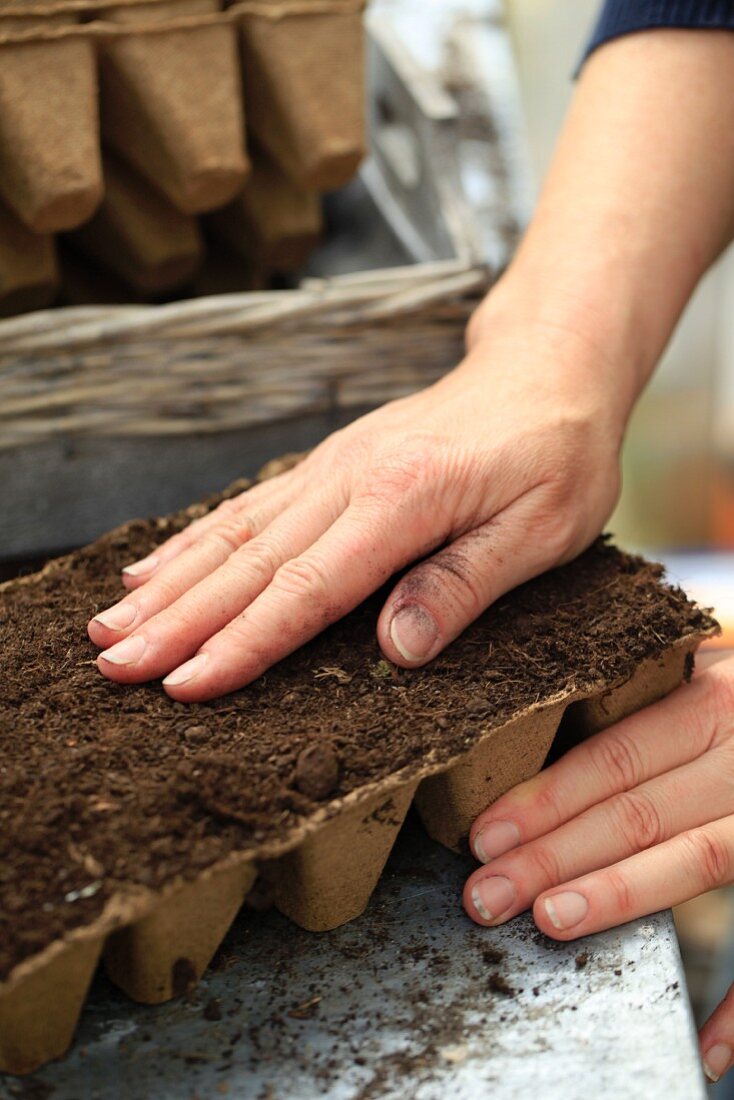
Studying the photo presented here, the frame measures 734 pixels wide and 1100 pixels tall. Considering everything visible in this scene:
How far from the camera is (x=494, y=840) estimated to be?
0.79m

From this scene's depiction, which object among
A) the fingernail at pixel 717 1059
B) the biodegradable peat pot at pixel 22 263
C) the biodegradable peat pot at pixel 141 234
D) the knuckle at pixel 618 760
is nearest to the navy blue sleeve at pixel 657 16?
the biodegradable peat pot at pixel 141 234

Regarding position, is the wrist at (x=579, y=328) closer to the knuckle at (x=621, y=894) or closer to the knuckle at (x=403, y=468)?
the knuckle at (x=403, y=468)

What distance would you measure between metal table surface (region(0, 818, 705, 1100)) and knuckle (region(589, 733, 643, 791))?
11 cm

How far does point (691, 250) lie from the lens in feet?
3.78

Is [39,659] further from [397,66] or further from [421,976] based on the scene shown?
[397,66]

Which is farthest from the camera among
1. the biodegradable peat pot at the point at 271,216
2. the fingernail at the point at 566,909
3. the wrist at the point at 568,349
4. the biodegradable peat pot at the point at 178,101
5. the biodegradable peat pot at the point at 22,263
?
the biodegradable peat pot at the point at 271,216

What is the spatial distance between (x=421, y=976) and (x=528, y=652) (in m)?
0.25

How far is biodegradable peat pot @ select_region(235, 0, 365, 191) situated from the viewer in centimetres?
119

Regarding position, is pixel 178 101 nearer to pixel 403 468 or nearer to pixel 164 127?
pixel 164 127

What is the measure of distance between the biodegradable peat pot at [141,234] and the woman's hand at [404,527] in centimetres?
48

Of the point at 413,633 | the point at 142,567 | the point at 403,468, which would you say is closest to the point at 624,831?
the point at 413,633

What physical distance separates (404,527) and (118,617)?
25cm

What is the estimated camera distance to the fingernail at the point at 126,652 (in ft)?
2.57

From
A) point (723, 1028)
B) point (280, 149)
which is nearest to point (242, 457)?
point (280, 149)
